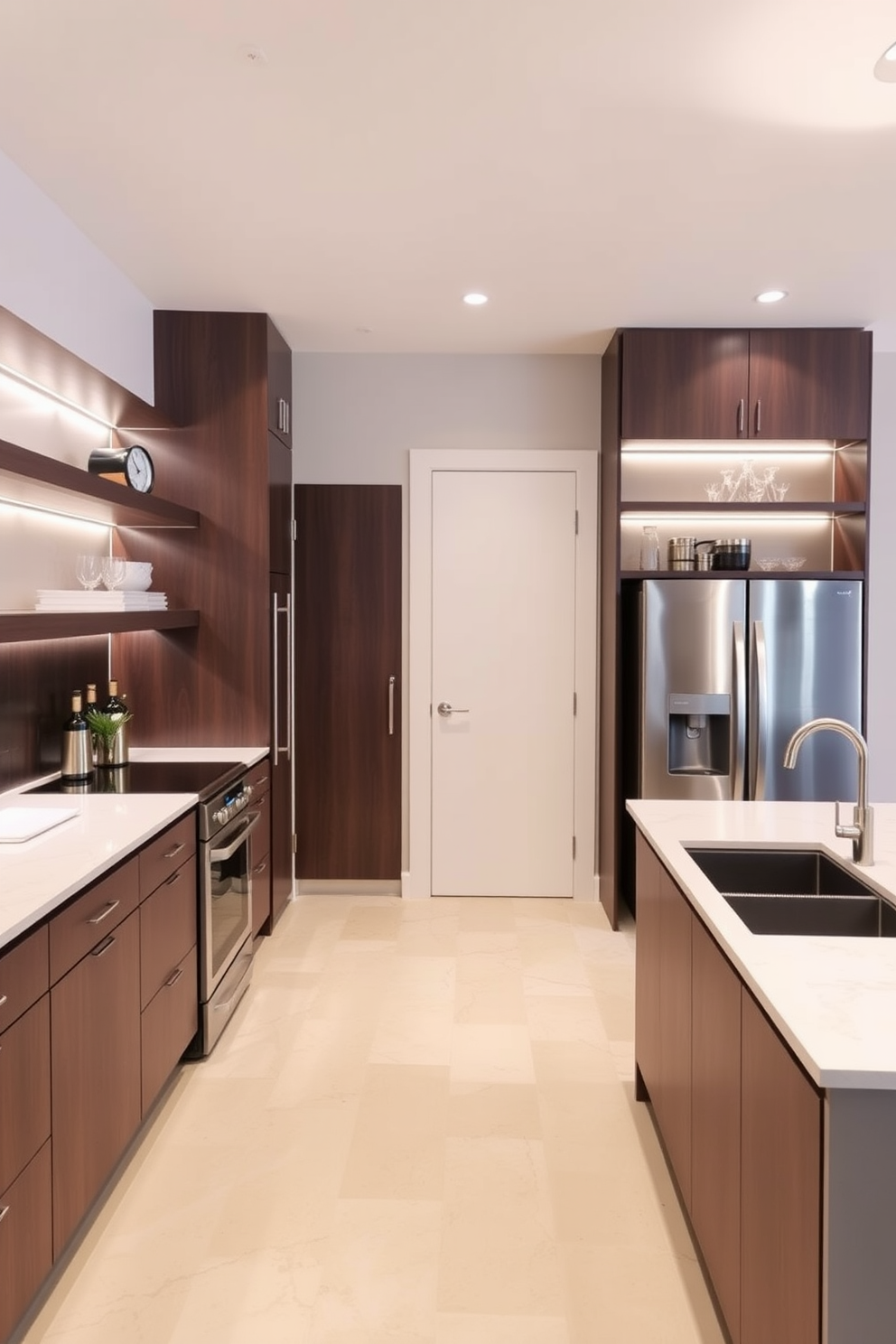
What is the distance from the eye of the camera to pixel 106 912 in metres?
2.12

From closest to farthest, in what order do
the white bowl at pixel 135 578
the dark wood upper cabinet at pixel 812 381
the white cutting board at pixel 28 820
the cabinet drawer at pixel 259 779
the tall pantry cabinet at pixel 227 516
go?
the white cutting board at pixel 28 820
the white bowl at pixel 135 578
the cabinet drawer at pixel 259 779
the tall pantry cabinet at pixel 227 516
the dark wood upper cabinet at pixel 812 381

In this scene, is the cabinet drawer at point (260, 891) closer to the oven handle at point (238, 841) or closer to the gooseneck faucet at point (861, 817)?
the oven handle at point (238, 841)

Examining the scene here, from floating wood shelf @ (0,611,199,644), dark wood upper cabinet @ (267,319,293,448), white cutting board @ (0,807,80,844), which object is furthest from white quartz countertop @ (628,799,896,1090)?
dark wood upper cabinet @ (267,319,293,448)

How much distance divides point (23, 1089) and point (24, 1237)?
0.28 meters

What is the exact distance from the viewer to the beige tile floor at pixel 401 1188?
1.89 meters

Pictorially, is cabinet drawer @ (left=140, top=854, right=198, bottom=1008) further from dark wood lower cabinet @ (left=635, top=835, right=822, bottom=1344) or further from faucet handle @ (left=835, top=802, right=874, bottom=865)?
faucet handle @ (left=835, top=802, right=874, bottom=865)

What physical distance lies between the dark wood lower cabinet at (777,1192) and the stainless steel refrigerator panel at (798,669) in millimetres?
2660

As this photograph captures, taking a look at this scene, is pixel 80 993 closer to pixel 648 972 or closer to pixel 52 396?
pixel 648 972

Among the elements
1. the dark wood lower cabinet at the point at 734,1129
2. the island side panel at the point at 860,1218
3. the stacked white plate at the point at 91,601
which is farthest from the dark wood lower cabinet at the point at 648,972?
the stacked white plate at the point at 91,601

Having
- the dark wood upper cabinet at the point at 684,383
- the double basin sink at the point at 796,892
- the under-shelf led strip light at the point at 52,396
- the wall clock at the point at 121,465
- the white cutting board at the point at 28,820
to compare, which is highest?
the dark wood upper cabinet at the point at 684,383

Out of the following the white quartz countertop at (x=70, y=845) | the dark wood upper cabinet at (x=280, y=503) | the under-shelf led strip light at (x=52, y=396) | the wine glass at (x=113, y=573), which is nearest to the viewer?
the white quartz countertop at (x=70, y=845)

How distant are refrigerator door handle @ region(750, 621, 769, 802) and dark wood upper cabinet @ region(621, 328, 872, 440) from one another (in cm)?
95

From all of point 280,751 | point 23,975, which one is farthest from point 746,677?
point 23,975

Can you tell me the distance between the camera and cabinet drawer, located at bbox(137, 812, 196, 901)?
2.43 m
